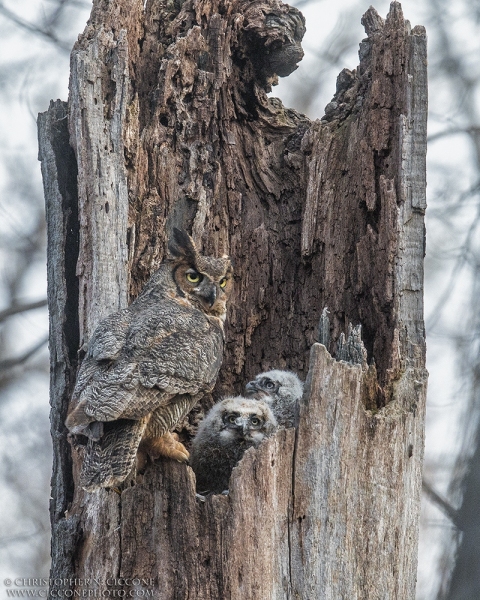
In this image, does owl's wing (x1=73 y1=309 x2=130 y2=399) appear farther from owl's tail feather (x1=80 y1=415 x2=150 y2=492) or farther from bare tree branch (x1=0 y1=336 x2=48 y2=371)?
bare tree branch (x1=0 y1=336 x2=48 y2=371)

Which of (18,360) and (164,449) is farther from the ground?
(18,360)

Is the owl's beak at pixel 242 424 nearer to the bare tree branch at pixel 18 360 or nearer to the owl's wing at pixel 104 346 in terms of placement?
the owl's wing at pixel 104 346

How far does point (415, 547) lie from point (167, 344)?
4.52 feet

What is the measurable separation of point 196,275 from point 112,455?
1.21 metres

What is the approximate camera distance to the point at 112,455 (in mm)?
2934

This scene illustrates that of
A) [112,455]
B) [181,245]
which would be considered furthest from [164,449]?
[181,245]

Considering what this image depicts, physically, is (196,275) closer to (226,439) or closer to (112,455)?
(226,439)

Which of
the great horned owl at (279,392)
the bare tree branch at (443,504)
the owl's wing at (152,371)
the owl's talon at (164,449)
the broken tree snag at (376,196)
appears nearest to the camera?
the owl's wing at (152,371)

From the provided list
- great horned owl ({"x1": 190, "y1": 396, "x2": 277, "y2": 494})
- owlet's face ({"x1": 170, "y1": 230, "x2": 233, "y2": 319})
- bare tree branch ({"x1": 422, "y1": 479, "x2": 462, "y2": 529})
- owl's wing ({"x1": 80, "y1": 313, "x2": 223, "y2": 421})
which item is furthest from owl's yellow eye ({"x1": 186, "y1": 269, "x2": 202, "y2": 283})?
bare tree branch ({"x1": 422, "y1": 479, "x2": 462, "y2": 529})

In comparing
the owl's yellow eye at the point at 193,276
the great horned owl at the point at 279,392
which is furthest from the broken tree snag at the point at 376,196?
the owl's yellow eye at the point at 193,276

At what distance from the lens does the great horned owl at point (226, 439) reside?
375cm

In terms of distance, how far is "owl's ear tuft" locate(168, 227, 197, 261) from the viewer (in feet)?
12.4

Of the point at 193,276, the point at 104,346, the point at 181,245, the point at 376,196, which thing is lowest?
the point at 104,346

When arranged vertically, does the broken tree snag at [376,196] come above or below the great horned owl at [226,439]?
above
